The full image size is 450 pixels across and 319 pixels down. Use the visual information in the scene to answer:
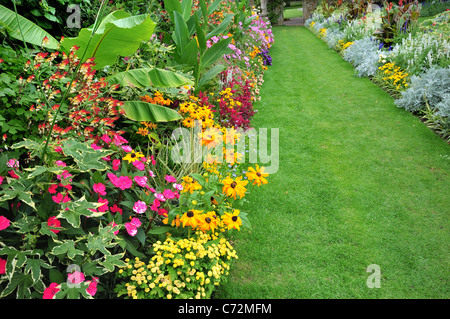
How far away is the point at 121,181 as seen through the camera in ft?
7.52

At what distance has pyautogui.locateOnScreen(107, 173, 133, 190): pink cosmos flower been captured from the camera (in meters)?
2.26

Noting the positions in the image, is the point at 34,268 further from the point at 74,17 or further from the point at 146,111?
the point at 74,17

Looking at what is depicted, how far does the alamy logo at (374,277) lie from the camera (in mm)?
2736

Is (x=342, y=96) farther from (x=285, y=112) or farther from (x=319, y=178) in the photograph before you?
(x=319, y=178)

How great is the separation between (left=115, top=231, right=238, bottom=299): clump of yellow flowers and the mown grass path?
1.32 feet

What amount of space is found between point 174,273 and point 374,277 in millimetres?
1625

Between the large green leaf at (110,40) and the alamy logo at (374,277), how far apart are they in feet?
8.76

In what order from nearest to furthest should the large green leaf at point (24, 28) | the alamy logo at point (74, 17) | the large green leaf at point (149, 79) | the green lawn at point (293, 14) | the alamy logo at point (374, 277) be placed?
the alamy logo at point (374, 277), the large green leaf at point (24, 28), the large green leaf at point (149, 79), the alamy logo at point (74, 17), the green lawn at point (293, 14)

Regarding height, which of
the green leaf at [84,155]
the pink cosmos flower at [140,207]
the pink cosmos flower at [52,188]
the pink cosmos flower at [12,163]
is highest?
the green leaf at [84,155]

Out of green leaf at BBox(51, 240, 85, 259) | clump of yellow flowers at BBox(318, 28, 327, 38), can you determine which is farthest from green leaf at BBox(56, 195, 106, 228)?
clump of yellow flowers at BBox(318, 28, 327, 38)

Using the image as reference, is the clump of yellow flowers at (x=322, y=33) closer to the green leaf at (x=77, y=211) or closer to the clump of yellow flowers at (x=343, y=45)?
the clump of yellow flowers at (x=343, y=45)

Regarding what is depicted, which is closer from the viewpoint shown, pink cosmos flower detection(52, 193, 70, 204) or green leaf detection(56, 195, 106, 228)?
green leaf detection(56, 195, 106, 228)

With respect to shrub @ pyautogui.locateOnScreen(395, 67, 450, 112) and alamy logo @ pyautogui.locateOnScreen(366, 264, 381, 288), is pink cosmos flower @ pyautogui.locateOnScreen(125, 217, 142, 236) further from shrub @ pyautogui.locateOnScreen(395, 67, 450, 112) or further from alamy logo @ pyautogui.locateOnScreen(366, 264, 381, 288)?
shrub @ pyautogui.locateOnScreen(395, 67, 450, 112)

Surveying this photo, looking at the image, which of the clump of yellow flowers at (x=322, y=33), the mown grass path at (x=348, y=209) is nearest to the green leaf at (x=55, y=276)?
the mown grass path at (x=348, y=209)
